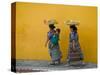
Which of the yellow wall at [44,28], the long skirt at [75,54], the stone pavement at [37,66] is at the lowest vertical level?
the stone pavement at [37,66]

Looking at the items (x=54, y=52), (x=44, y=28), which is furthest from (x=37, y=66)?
(x=44, y=28)

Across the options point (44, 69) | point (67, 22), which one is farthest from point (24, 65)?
point (67, 22)

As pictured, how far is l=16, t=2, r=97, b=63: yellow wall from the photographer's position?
1612 mm

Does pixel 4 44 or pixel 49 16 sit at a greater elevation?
pixel 49 16

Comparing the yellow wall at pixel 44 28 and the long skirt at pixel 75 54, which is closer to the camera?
the yellow wall at pixel 44 28

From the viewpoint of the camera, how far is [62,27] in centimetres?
174

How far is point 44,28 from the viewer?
66.5 inches

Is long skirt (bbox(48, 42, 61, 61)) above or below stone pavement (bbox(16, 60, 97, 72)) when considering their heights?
above

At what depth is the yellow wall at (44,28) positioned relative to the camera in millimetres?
1612

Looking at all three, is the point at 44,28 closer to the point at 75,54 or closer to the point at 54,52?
the point at 54,52

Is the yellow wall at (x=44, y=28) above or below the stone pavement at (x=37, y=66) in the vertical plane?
above

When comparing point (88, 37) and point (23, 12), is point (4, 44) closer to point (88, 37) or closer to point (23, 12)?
point (23, 12)

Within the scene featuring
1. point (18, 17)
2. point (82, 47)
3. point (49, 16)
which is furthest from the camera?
point (82, 47)

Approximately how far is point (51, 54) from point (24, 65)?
0.22 m
